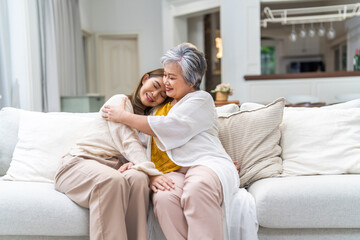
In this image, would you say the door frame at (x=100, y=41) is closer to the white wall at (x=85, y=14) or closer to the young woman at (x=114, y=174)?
the white wall at (x=85, y=14)

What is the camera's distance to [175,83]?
5.58 ft

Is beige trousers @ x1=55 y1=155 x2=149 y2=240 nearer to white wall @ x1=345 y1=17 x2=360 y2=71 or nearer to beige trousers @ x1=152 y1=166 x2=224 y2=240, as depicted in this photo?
beige trousers @ x1=152 y1=166 x2=224 y2=240

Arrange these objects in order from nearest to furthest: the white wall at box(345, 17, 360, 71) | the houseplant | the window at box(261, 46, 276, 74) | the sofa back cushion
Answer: the sofa back cushion → the houseplant → the white wall at box(345, 17, 360, 71) → the window at box(261, 46, 276, 74)

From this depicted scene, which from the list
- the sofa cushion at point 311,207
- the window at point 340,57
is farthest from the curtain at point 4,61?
the window at point 340,57

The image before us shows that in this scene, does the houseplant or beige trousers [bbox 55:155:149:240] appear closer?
beige trousers [bbox 55:155:149:240]

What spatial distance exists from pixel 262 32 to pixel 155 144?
953 centimetres

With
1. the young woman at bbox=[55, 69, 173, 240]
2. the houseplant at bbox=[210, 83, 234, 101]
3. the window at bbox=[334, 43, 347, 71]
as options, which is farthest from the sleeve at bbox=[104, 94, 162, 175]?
the window at bbox=[334, 43, 347, 71]

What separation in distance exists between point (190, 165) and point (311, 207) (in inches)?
22.5

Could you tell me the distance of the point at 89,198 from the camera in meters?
1.48

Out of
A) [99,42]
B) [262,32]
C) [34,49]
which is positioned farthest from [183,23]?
[262,32]

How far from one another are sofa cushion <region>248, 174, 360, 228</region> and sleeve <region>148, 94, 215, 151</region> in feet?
1.45

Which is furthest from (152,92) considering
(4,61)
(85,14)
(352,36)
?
(352,36)

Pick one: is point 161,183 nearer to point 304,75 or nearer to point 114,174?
point 114,174

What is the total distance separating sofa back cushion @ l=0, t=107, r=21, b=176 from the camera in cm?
206
